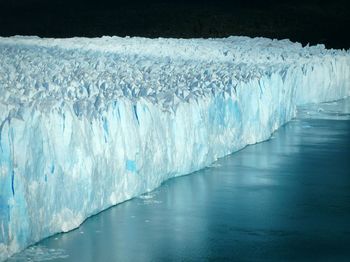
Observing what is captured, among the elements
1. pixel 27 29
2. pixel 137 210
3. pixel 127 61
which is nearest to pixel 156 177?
pixel 137 210

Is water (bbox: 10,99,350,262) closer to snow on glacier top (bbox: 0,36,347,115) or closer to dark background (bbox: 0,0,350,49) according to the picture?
snow on glacier top (bbox: 0,36,347,115)

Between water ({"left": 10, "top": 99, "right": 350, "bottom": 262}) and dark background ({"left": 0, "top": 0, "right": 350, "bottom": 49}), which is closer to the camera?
water ({"left": 10, "top": 99, "right": 350, "bottom": 262})

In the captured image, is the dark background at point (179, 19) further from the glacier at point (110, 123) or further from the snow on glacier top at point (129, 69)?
the glacier at point (110, 123)

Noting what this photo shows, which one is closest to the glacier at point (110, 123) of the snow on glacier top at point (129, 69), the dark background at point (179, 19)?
the snow on glacier top at point (129, 69)

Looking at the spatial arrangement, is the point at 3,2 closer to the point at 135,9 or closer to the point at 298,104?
the point at 135,9

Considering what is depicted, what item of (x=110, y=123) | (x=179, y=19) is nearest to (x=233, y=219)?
(x=110, y=123)

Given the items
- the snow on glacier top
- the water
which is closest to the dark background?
the snow on glacier top

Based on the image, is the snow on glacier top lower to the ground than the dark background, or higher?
lower
